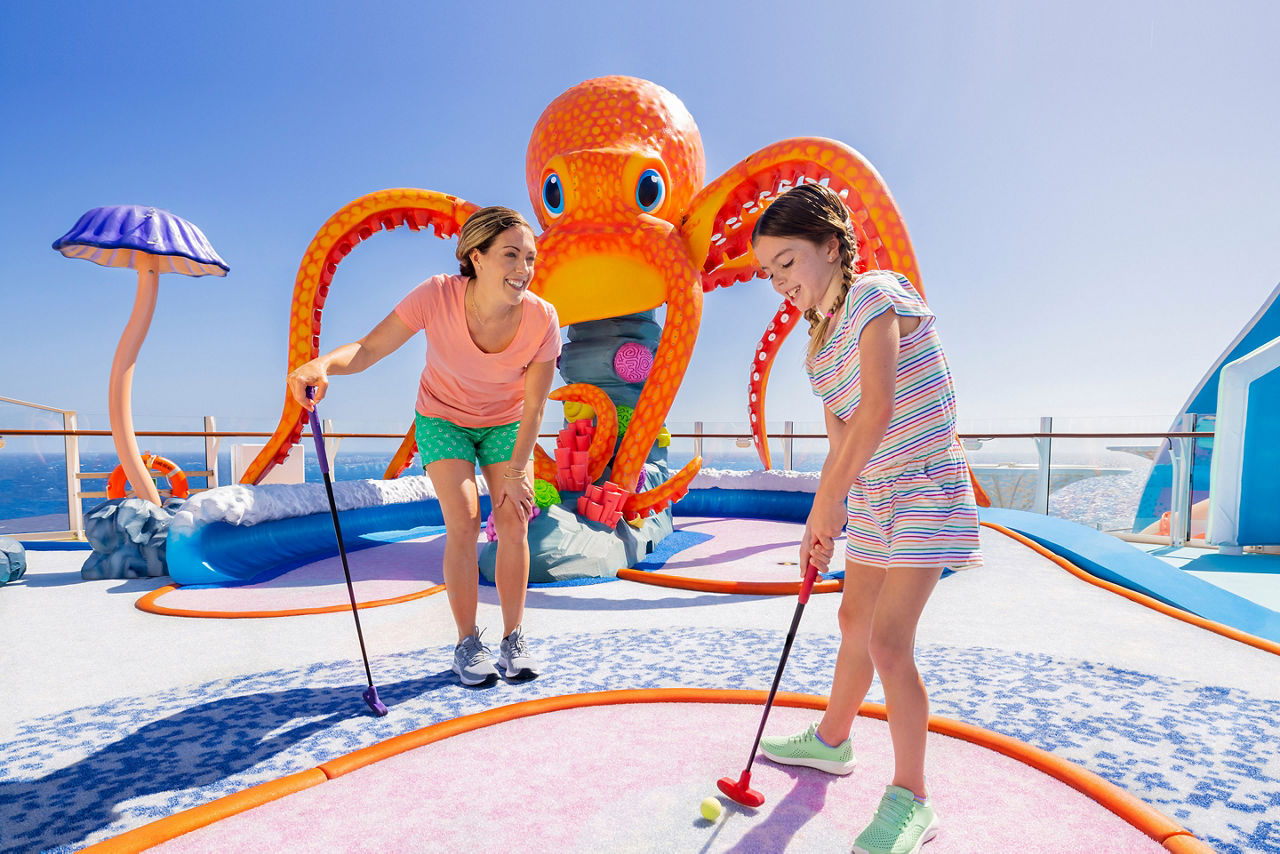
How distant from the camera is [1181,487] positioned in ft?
21.5

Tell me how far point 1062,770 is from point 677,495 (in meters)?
Result: 3.61

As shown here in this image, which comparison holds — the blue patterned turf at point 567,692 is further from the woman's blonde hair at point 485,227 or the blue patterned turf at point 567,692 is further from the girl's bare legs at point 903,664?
the woman's blonde hair at point 485,227

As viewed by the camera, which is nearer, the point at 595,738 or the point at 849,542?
the point at 849,542

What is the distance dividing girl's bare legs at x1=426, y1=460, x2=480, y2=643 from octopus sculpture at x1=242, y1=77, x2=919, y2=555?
241cm

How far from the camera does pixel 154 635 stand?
3018 mm

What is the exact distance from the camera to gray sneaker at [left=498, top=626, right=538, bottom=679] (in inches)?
93.6

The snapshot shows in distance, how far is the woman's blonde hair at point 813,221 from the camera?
1.44 meters

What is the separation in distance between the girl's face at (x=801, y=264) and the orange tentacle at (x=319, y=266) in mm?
4774

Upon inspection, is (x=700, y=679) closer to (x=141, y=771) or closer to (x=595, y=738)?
(x=595, y=738)

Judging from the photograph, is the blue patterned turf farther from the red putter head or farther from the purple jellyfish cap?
the purple jellyfish cap

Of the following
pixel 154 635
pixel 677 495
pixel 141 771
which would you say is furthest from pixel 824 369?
pixel 677 495

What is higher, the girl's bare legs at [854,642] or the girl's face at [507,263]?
the girl's face at [507,263]

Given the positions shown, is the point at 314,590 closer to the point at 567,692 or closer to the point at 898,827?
the point at 567,692

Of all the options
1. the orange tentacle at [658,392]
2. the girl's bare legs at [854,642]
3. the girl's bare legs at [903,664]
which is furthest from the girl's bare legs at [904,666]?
the orange tentacle at [658,392]
